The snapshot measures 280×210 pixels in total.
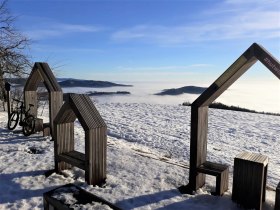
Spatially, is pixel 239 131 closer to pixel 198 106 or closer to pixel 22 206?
pixel 198 106

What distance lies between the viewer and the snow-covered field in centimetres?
523

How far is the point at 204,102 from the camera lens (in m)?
5.50

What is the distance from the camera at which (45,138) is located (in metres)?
9.10

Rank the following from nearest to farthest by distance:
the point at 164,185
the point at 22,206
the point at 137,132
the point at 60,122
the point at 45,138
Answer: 1. the point at 22,206
2. the point at 164,185
3. the point at 60,122
4. the point at 45,138
5. the point at 137,132

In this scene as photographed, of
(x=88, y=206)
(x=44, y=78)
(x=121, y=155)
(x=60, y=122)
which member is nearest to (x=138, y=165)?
(x=121, y=155)

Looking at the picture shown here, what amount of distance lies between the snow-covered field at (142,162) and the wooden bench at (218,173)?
0.17 meters

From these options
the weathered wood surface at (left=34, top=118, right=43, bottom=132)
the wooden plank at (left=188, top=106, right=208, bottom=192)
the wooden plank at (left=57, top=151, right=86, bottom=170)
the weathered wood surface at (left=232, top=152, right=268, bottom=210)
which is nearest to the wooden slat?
the wooden plank at (left=188, top=106, right=208, bottom=192)

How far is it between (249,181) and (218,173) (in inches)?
24.0

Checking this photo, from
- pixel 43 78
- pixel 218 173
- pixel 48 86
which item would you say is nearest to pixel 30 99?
pixel 43 78

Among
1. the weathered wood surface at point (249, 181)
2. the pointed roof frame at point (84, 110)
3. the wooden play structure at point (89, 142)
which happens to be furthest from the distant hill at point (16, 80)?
the weathered wood surface at point (249, 181)

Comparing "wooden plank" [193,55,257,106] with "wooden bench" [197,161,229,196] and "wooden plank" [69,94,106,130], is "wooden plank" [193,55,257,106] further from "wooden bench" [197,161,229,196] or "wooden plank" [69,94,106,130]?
"wooden plank" [69,94,106,130]

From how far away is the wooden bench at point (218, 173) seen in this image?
541 cm

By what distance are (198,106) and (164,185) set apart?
1.76 metres

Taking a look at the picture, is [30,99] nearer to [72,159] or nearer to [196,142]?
[72,159]
